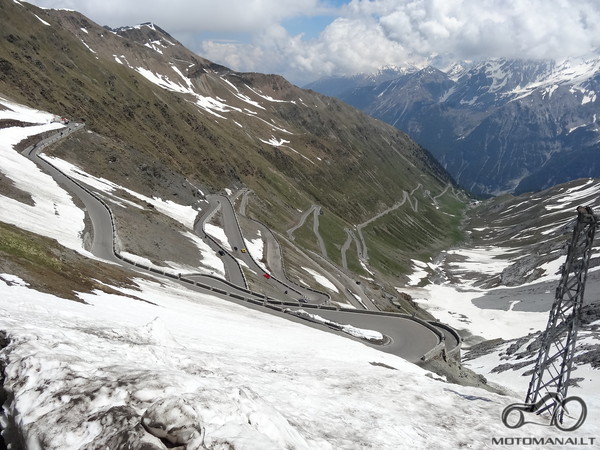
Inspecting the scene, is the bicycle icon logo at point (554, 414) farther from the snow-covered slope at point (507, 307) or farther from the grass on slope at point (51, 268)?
the grass on slope at point (51, 268)

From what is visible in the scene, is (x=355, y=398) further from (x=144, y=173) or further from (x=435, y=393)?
(x=144, y=173)

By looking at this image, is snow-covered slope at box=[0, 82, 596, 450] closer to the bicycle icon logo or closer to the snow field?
the snow field

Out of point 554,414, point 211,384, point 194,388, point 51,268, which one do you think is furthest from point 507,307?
point 194,388

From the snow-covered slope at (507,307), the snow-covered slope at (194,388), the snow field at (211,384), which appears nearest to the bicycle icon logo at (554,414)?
the snow-covered slope at (194,388)

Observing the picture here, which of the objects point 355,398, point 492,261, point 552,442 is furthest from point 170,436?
point 492,261

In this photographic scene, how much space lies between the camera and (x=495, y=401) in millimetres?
22188

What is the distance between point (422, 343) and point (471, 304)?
91.5 metres

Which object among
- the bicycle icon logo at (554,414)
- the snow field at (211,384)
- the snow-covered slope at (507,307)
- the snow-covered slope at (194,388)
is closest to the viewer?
the snow-covered slope at (194,388)

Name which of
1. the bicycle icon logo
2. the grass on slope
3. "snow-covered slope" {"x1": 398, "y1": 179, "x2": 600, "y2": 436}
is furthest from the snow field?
"snow-covered slope" {"x1": 398, "y1": 179, "x2": 600, "y2": 436}

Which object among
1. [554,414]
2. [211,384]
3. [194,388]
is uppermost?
[554,414]

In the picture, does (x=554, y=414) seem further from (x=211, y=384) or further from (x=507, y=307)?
(x=507, y=307)

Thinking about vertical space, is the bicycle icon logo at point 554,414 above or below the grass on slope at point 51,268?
above

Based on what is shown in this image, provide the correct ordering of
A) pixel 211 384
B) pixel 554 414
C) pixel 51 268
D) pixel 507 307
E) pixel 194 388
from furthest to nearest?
1. pixel 507 307
2. pixel 51 268
3. pixel 554 414
4. pixel 211 384
5. pixel 194 388

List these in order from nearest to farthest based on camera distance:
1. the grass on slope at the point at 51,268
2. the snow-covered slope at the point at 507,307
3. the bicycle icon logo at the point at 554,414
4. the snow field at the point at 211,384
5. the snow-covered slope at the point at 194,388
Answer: the snow-covered slope at the point at 194,388 → the snow field at the point at 211,384 → the bicycle icon logo at the point at 554,414 → the grass on slope at the point at 51,268 → the snow-covered slope at the point at 507,307
